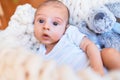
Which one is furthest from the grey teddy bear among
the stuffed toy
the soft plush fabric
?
the soft plush fabric

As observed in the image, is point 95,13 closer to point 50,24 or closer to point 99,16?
point 99,16

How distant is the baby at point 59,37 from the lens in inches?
32.6

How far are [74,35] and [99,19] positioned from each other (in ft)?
0.31

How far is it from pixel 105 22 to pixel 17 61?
52 centimetres

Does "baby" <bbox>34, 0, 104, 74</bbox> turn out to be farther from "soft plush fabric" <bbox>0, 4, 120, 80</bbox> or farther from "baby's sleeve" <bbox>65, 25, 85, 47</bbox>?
"soft plush fabric" <bbox>0, 4, 120, 80</bbox>

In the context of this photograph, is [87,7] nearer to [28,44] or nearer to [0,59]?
[28,44]

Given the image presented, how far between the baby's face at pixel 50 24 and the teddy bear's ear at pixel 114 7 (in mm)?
200

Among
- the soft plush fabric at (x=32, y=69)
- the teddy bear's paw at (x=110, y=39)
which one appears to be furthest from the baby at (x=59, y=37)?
the soft plush fabric at (x=32, y=69)

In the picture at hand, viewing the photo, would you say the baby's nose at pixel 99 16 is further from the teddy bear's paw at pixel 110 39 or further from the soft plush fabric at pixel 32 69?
the soft plush fabric at pixel 32 69

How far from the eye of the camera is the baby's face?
33.9 inches

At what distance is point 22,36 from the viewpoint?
0.96 m

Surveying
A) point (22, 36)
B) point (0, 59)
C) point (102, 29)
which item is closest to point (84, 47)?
point (102, 29)

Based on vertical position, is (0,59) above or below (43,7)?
above

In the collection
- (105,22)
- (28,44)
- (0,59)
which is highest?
(0,59)
